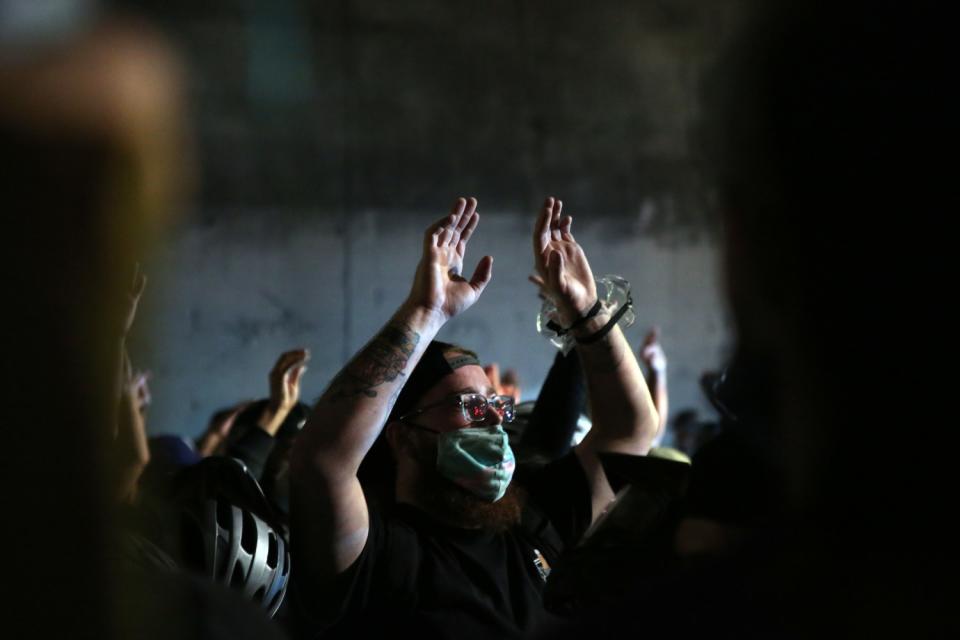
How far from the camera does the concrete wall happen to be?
31.2ft

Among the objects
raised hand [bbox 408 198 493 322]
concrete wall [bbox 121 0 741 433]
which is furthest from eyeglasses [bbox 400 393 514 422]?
concrete wall [bbox 121 0 741 433]

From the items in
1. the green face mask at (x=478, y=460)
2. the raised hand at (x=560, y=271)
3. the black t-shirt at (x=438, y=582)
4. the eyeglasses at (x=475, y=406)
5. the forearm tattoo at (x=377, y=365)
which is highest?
the raised hand at (x=560, y=271)

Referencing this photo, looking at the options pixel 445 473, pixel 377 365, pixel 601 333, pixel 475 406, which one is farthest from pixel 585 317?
pixel 377 365

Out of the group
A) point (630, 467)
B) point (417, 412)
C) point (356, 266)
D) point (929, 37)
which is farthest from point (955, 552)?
point (356, 266)

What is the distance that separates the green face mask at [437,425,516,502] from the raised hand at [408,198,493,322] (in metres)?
0.45

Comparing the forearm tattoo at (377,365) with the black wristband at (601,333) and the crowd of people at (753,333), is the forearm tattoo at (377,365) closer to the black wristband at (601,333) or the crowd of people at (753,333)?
the black wristband at (601,333)

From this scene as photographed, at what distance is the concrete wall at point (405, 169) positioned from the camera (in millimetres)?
9523

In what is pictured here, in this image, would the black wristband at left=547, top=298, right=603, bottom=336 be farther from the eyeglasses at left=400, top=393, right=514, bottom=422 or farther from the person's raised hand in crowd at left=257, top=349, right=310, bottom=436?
the person's raised hand in crowd at left=257, top=349, right=310, bottom=436

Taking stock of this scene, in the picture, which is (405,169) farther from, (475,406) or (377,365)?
(377,365)

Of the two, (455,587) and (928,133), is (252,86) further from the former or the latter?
(928,133)

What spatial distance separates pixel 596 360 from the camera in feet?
10.9

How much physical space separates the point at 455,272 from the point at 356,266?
22.6ft

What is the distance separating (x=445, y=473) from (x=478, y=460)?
0.34 ft

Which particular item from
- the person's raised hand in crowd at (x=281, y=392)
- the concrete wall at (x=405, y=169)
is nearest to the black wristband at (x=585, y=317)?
the person's raised hand in crowd at (x=281, y=392)
